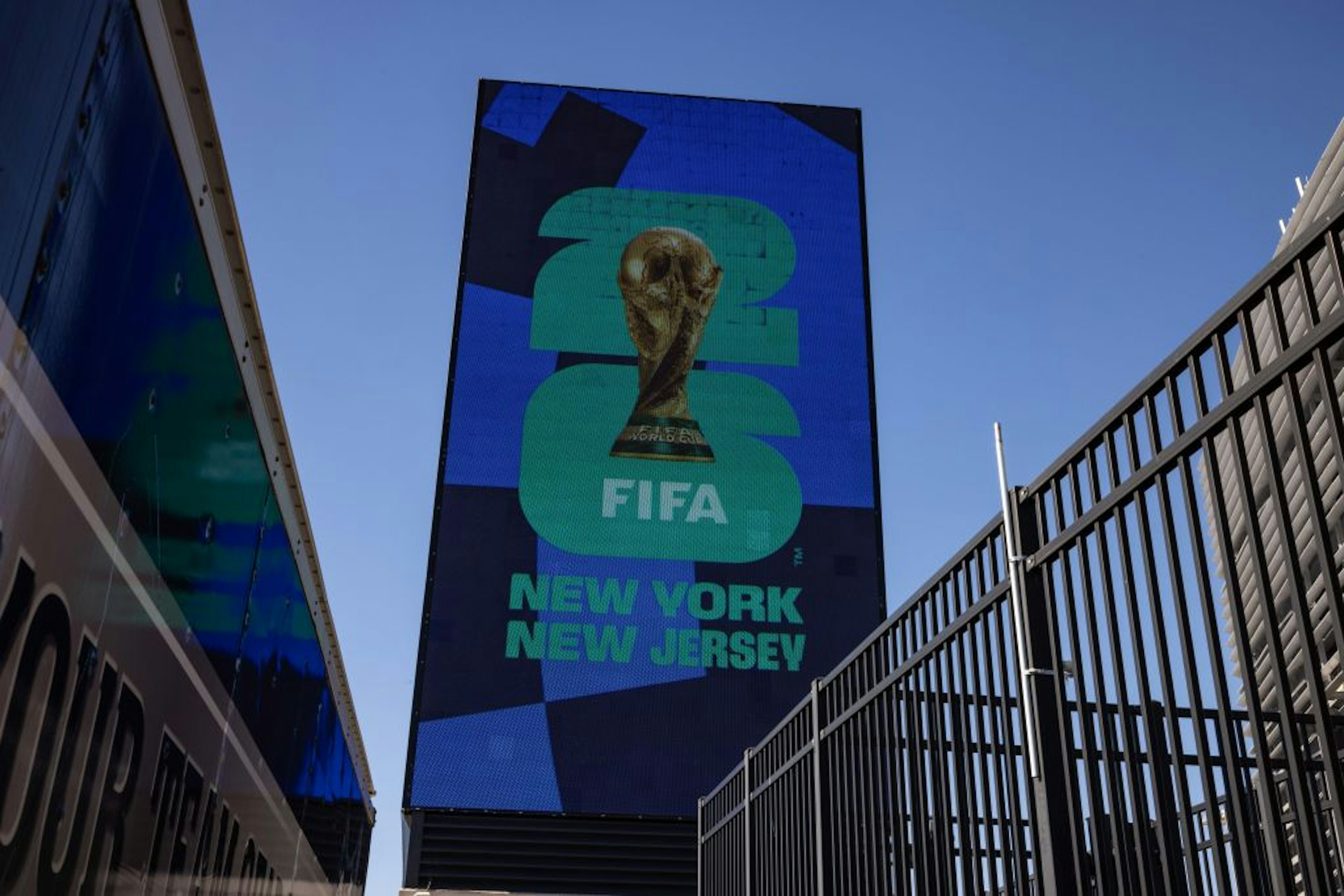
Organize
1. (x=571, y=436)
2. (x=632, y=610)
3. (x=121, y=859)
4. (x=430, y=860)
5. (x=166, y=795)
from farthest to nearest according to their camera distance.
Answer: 1. (x=571, y=436)
2. (x=632, y=610)
3. (x=430, y=860)
4. (x=166, y=795)
5. (x=121, y=859)

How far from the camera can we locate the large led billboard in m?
18.6

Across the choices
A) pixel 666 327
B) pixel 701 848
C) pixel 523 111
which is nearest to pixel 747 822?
pixel 701 848

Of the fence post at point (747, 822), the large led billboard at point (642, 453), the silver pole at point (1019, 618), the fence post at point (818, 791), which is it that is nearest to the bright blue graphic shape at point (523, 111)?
the large led billboard at point (642, 453)

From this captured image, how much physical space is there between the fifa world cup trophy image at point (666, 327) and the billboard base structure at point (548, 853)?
5.47 meters

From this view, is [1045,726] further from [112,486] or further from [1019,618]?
[112,486]

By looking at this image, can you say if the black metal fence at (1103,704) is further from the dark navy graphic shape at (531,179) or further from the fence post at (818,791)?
the dark navy graphic shape at (531,179)

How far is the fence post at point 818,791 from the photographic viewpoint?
7445mm

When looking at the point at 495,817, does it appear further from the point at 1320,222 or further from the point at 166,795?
the point at 1320,222

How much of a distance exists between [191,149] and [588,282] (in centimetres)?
1769

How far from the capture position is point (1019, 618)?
16.6 feet

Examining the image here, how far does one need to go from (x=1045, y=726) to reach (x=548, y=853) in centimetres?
1407

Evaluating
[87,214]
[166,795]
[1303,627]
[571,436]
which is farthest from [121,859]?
[571,436]

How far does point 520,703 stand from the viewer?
18688 mm

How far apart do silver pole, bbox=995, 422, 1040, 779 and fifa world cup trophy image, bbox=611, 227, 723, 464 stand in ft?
50.0
